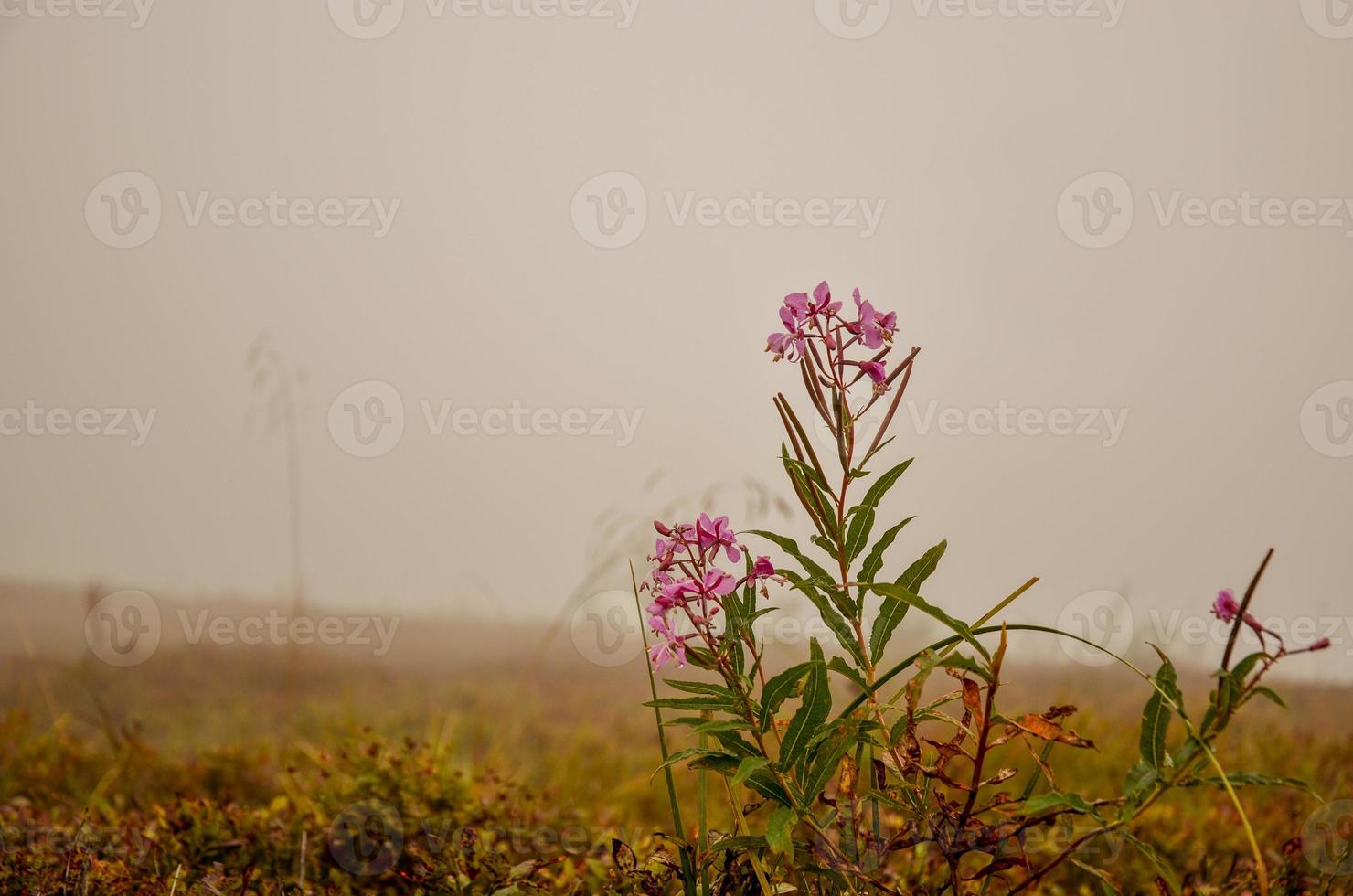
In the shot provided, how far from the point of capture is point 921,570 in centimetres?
145

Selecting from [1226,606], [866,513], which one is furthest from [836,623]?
[1226,606]

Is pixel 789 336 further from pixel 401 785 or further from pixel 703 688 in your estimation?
pixel 401 785

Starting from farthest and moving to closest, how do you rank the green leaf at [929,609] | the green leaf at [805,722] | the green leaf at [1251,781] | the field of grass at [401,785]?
the field of grass at [401,785]
the green leaf at [805,722]
the green leaf at [929,609]
the green leaf at [1251,781]

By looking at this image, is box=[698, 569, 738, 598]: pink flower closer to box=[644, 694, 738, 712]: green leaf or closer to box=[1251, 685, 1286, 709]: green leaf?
box=[644, 694, 738, 712]: green leaf

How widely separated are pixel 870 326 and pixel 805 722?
616 millimetres

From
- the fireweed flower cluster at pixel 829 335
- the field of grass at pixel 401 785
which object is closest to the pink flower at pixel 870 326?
the fireweed flower cluster at pixel 829 335

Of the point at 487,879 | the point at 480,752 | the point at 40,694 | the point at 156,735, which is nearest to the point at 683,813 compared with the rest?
the point at 480,752

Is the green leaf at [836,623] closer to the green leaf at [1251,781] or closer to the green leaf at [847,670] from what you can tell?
the green leaf at [847,670]

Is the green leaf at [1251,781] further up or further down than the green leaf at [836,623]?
further down

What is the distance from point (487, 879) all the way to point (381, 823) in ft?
1.95

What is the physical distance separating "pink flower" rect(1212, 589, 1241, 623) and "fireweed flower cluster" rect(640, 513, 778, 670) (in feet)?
2.10

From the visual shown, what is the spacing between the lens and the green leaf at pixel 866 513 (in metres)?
1.46

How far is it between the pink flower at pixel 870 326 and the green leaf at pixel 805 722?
1.70 ft

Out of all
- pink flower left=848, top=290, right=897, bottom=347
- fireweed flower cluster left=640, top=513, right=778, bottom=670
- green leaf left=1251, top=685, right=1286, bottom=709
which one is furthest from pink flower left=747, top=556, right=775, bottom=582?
green leaf left=1251, top=685, right=1286, bottom=709
